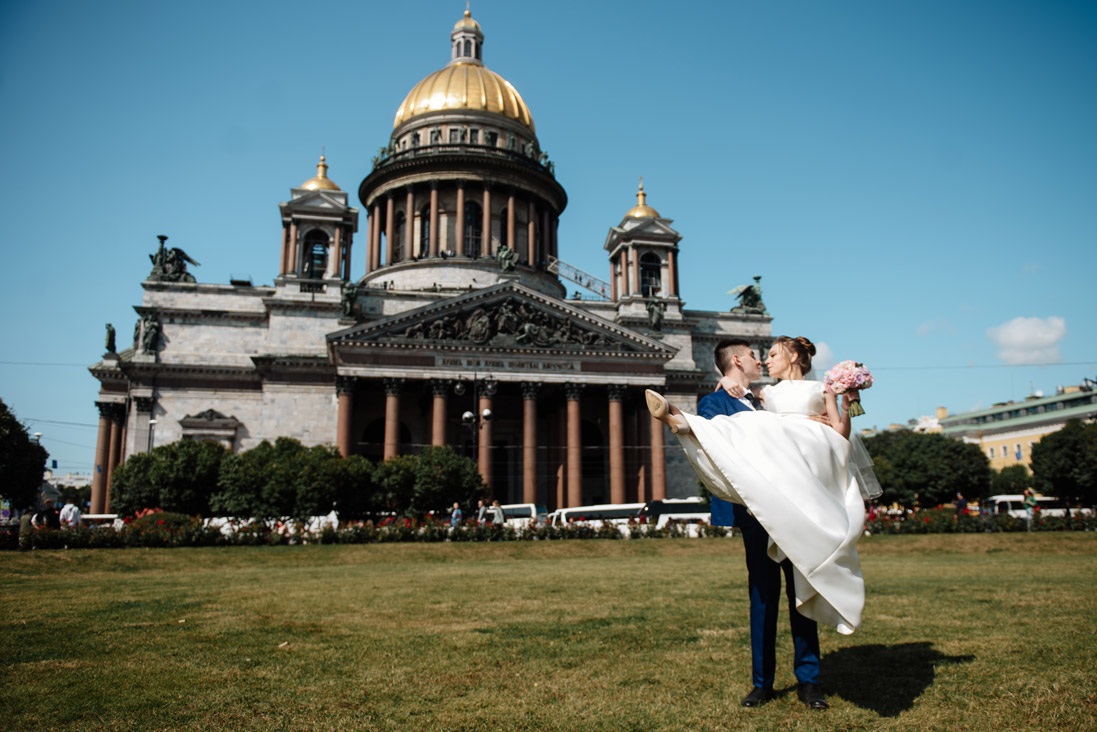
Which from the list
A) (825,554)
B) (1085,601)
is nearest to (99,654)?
(825,554)

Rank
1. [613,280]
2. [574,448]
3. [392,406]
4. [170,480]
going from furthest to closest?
[613,280] → [574,448] → [392,406] → [170,480]

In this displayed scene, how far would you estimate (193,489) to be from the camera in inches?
1248

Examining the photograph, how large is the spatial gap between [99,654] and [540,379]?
36.0 m

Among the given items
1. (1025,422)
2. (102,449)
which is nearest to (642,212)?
(102,449)

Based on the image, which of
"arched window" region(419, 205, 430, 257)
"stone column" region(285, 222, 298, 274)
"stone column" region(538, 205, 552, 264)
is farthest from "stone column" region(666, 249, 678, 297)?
"stone column" region(285, 222, 298, 274)

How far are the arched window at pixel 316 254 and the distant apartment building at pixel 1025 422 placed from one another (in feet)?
211

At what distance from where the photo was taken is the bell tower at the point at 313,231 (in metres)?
48.0

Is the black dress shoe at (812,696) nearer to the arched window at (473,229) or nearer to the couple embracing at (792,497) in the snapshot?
the couple embracing at (792,497)

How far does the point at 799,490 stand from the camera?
509 cm

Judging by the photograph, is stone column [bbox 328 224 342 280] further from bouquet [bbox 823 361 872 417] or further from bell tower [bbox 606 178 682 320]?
bouquet [bbox 823 361 872 417]

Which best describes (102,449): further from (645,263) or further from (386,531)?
(645,263)

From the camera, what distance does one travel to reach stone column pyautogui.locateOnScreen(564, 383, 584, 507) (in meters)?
40.6

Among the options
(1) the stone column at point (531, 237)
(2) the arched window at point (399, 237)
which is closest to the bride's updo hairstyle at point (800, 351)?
(1) the stone column at point (531, 237)

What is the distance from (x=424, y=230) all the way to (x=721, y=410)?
53.5 m
